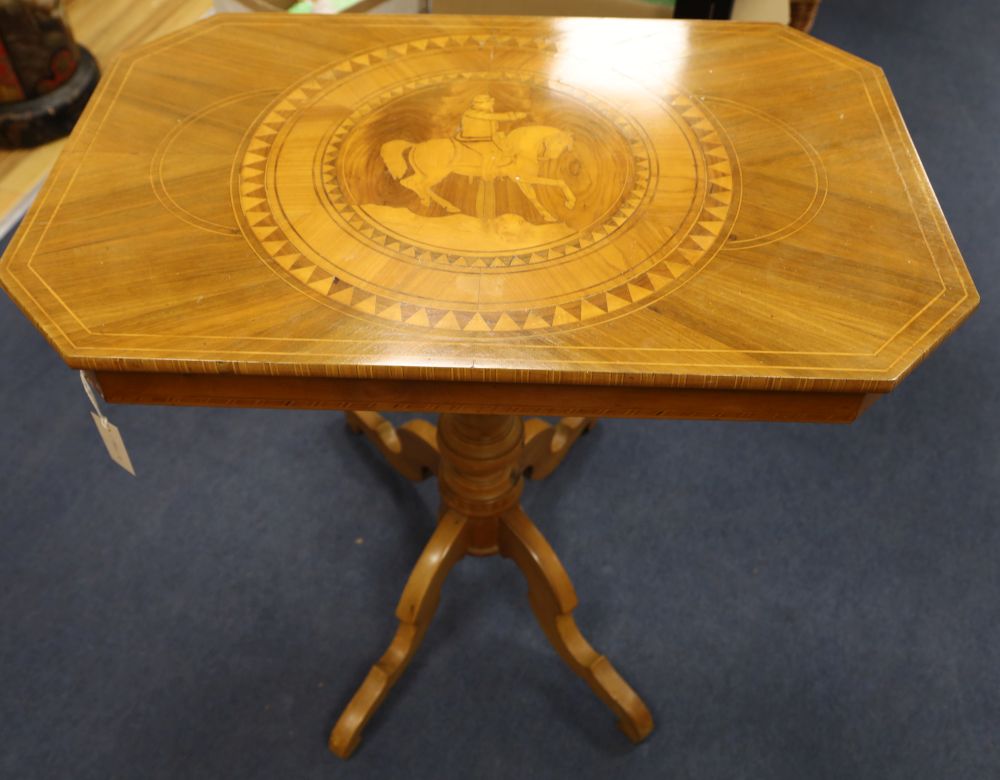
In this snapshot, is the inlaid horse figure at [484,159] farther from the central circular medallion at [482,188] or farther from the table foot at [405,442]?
the table foot at [405,442]

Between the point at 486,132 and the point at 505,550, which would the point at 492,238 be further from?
the point at 505,550

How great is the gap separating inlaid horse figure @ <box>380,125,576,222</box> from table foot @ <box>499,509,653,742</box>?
621mm

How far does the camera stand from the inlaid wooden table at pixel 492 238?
3.07ft

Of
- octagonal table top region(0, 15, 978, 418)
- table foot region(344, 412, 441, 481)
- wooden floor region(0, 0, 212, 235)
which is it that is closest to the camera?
octagonal table top region(0, 15, 978, 418)

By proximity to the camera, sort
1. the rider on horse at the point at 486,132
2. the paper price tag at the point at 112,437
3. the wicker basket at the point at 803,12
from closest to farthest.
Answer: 1. the paper price tag at the point at 112,437
2. the rider on horse at the point at 486,132
3. the wicker basket at the point at 803,12

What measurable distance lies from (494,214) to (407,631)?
0.76 m

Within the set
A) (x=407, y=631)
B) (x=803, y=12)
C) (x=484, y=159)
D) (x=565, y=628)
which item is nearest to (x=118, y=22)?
(x=803, y=12)

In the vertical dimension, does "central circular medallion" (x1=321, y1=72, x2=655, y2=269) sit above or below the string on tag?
above

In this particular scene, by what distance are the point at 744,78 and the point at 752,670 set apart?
1.02 m

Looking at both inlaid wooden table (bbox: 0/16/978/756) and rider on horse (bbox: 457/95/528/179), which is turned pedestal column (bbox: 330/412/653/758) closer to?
inlaid wooden table (bbox: 0/16/978/756)

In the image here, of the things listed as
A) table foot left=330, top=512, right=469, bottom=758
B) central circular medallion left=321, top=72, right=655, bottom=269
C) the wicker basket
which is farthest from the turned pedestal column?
the wicker basket

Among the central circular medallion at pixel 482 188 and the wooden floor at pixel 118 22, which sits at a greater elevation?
the central circular medallion at pixel 482 188

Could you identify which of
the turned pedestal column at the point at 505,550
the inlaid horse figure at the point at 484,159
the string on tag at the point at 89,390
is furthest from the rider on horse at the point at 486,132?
the string on tag at the point at 89,390

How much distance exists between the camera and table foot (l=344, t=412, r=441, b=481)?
1697 mm
